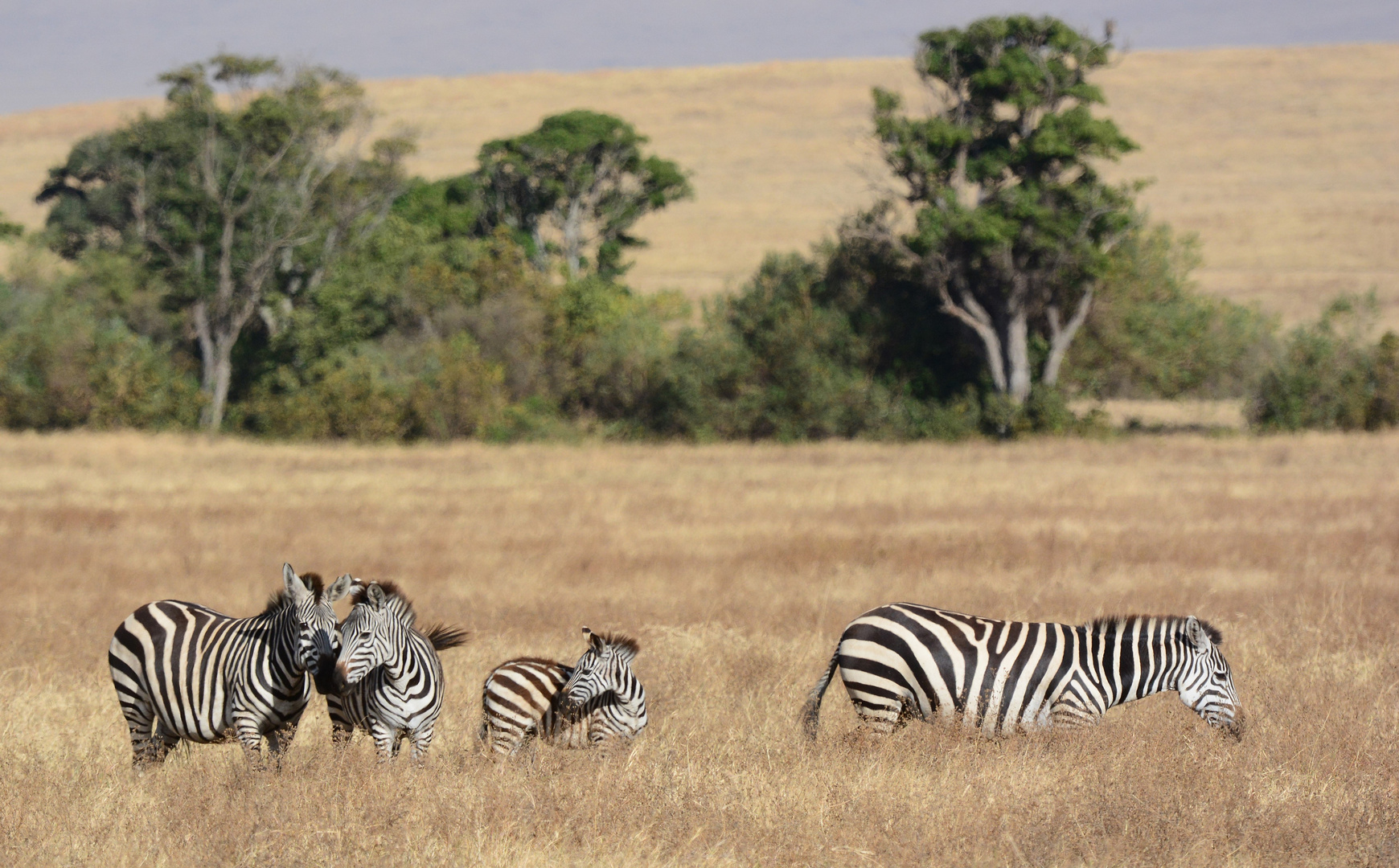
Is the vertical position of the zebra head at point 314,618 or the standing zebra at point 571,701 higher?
the zebra head at point 314,618

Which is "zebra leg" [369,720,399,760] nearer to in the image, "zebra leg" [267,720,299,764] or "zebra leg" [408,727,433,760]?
"zebra leg" [408,727,433,760]

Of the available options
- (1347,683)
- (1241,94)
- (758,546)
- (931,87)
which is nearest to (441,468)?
(758,546)

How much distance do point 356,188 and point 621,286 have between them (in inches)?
438

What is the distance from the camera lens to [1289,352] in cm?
3669

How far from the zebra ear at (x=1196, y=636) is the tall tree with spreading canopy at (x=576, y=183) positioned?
41926 millimetres

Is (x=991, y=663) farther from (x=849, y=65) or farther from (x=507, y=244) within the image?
(x=849, y=65)

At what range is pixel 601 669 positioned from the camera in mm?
7414

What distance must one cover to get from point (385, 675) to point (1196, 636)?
4.65m

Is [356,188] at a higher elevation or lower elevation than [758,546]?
higher

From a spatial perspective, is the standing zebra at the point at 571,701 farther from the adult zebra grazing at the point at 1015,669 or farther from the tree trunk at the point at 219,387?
the tree trunk at the point at 219,387

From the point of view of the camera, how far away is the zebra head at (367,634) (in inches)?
253

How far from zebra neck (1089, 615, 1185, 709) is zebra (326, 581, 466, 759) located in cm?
384

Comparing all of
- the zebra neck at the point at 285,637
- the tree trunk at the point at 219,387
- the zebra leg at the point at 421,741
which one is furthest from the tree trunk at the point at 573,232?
the zebra neck at the point at 285,637

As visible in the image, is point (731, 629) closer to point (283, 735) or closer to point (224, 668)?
point (283, 735)
